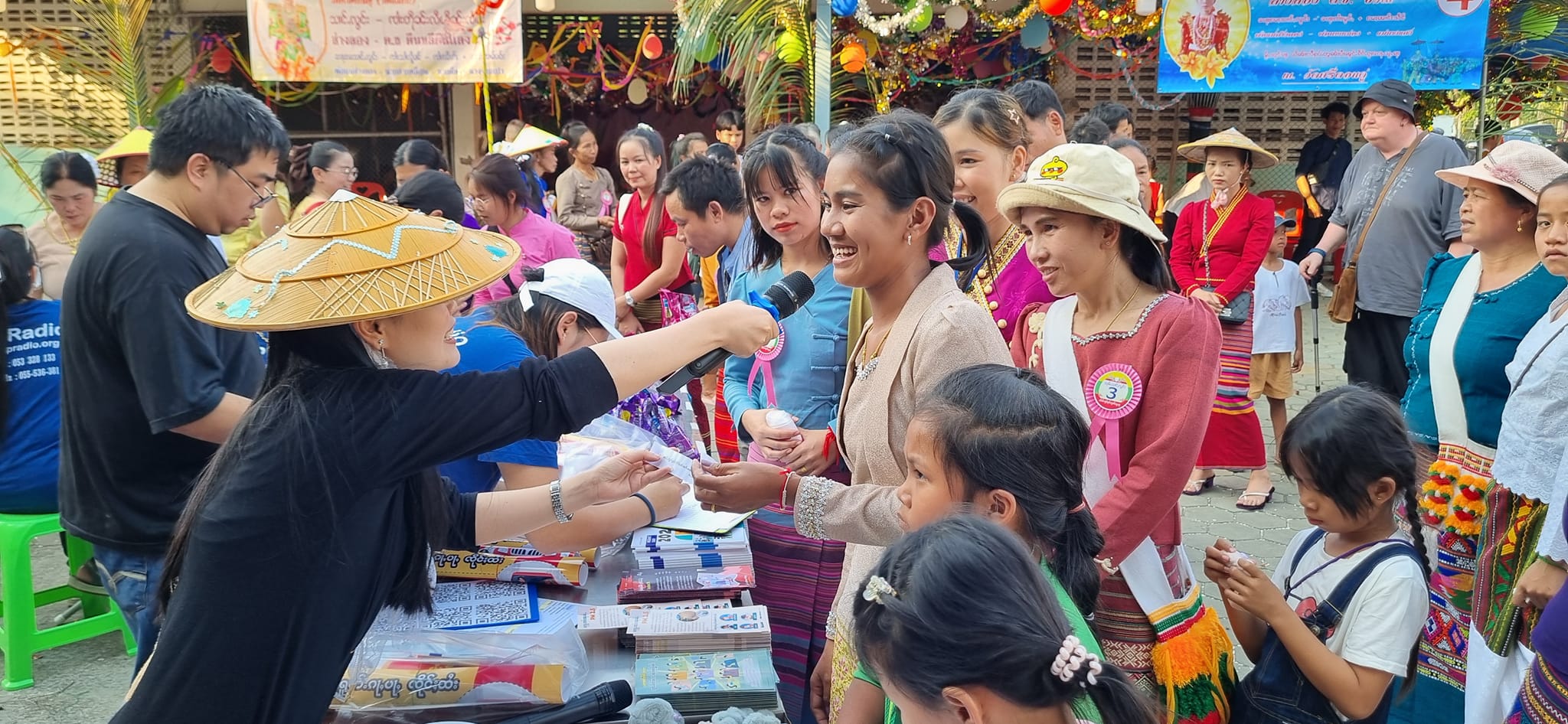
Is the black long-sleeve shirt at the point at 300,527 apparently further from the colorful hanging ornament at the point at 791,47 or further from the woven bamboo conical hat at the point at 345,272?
the colorful hanging ornament at the point at 791,47

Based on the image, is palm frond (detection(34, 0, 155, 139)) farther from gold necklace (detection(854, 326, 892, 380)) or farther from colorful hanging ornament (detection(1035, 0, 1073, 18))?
gold necklace (detection(854, 326, 892, 380))

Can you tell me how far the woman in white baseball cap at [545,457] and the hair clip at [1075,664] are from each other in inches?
41.8

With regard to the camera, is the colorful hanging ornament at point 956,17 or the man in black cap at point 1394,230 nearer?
the man in black cap at point 1394,230

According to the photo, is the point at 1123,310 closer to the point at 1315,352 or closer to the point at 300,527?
the point at 300,527

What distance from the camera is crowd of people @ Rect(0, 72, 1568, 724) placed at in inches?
56.9

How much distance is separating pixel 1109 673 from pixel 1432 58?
8.11 m

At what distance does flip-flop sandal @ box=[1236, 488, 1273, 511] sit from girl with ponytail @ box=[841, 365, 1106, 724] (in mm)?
3706

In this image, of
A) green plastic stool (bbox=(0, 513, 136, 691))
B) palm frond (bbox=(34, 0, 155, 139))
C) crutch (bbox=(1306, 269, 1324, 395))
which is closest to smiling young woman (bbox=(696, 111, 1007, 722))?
green plastic stool (bbox=(0, 513, 136, 691))

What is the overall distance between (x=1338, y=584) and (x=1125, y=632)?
1.32ft

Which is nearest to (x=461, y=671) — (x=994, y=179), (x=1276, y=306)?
(x=994, y=179)

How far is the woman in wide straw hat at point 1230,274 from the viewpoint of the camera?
491cm

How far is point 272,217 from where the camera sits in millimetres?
5555

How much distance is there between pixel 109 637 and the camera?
3.90 meters

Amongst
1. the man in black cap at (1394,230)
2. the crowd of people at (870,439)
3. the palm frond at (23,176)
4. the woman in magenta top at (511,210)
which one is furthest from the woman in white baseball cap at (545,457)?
the palm frond at (23,176)
